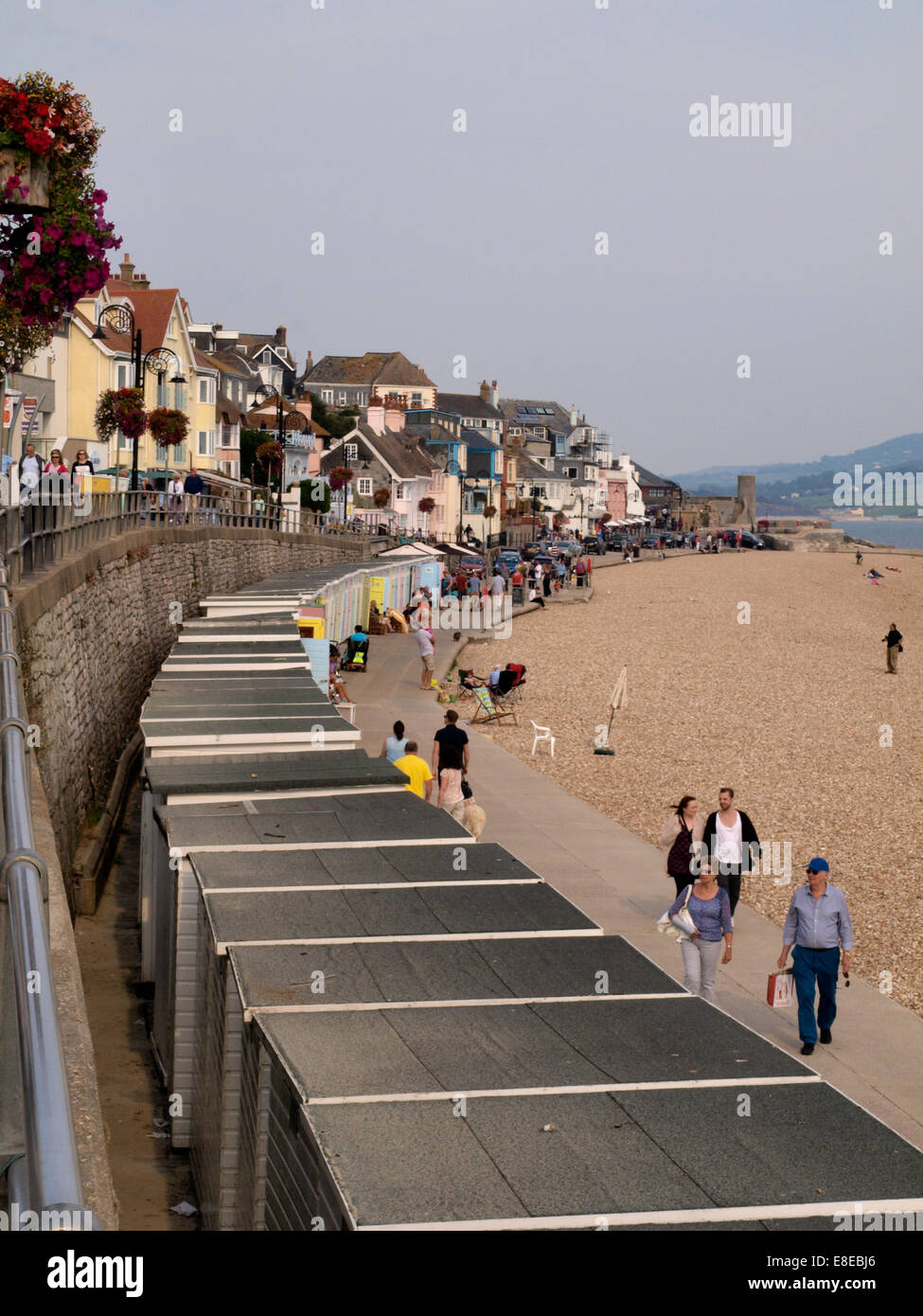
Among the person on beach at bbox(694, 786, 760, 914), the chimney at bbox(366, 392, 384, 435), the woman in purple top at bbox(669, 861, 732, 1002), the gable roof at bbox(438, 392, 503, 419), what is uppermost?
the gable roof at bbox(438, 392, 503, 419)

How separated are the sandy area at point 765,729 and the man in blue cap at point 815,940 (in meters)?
2.58

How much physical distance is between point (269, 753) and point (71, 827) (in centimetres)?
451

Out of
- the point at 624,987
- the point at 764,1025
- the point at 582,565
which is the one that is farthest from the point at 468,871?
the point at 582,565

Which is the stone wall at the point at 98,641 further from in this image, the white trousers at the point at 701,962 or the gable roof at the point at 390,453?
the gable roof at the point at 390,453

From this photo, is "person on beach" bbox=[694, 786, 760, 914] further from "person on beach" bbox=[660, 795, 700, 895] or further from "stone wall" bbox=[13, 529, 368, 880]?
"stone wall" bbox=[13, 529, 368, 880]

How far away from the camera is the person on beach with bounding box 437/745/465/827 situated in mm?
15766

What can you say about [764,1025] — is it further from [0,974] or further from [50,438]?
[50,438]

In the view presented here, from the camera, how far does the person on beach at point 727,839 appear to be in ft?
40.9

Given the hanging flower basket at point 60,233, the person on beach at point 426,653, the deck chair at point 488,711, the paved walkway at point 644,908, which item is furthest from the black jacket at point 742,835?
the person on beach at point 426,653

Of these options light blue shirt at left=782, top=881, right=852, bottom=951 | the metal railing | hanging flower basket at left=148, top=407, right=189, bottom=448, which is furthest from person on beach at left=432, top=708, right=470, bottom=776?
hanging flower basket at left=148, top=407, right=189, bottom=448

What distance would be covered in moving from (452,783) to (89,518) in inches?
324

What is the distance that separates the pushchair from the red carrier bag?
958 inches

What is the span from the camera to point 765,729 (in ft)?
103

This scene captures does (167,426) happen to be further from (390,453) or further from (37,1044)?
(390,453)
